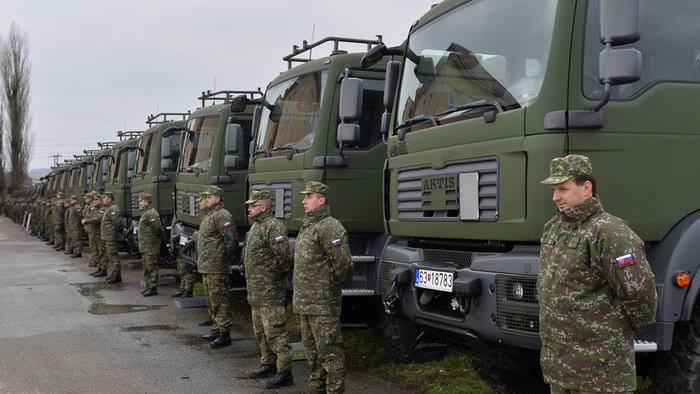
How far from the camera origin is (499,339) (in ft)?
12.8

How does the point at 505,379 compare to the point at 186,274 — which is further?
the point at 186,274

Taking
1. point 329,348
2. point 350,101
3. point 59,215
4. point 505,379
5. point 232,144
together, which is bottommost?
point 505,379

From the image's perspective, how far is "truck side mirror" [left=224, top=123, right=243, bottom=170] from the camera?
8.36m

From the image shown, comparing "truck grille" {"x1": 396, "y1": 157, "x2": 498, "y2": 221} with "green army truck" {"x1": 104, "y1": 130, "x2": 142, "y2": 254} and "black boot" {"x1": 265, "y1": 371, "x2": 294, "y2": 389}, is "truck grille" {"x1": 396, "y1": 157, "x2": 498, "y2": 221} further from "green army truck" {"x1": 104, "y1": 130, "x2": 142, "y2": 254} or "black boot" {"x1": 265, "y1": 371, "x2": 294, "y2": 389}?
"green army truck" {"x1": 104, "y1": 130, "x2": 142, "y2": 254}

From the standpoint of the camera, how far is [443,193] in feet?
14.6

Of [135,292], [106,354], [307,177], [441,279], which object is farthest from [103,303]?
[441,279]

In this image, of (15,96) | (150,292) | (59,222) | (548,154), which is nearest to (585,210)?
(548,154)

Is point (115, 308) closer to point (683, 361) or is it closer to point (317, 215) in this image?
point (317, 215)

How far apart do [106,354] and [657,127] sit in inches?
226

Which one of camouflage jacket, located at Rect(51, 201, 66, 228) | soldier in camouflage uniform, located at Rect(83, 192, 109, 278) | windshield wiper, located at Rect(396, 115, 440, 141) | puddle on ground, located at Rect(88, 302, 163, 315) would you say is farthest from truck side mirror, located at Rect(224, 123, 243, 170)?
camouflage jacket, located at Rect(51, 201, 66, 228)

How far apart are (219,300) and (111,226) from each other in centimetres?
619

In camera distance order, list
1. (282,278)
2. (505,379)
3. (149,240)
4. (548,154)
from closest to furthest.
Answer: (548,154)
(505,379)
(282,278)
(149,240)

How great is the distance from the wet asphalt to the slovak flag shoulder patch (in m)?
3.25

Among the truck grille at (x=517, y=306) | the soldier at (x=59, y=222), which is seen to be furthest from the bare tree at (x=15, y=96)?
the truck grille at (x=517, y=306)
